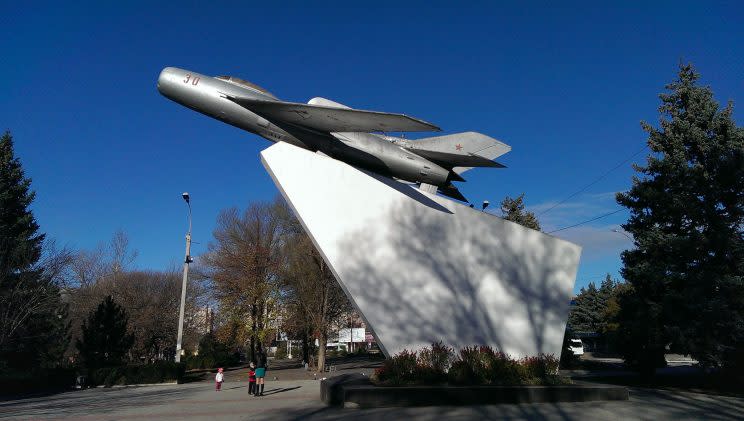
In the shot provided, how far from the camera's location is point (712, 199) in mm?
18906

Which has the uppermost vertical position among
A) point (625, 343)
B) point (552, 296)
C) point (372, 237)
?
point (372, 237)

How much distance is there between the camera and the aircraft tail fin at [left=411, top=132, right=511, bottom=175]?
15469 mm

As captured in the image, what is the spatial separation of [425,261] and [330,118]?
5.18 m

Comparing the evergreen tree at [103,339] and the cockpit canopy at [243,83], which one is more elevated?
the cockpit canopy at [243,83]

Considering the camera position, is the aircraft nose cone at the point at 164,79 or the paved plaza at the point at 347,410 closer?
the paved plaza at the point at 347,410

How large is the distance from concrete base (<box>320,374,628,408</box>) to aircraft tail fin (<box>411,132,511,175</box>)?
280 inches

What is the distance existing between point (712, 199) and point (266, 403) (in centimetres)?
1909

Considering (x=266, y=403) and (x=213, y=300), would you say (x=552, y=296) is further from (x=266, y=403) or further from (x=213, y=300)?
(x=213, y=300)

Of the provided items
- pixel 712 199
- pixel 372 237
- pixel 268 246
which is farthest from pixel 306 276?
pixel 712 199

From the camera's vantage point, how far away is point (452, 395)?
12328 mm

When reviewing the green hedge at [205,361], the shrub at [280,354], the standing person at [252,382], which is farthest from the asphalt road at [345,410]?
the shrub at [280,354]

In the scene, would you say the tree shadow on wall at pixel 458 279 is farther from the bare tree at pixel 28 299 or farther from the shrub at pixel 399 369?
the bare tree at pixel 28 299

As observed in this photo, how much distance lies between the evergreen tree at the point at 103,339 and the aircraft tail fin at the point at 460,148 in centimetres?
2054

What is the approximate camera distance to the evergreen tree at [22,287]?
21766 millimetres
